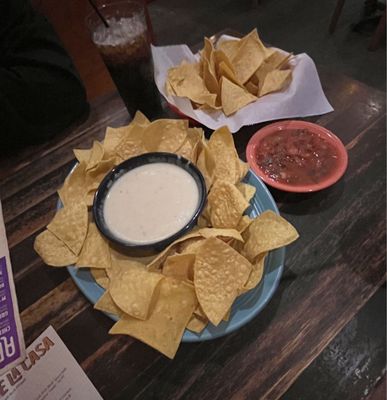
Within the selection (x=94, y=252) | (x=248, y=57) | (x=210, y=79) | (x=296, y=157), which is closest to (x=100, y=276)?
(x=94, y=252)

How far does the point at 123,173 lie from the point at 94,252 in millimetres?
225

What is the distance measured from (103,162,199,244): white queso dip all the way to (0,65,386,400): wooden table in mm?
183

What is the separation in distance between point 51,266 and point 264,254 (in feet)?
1.60

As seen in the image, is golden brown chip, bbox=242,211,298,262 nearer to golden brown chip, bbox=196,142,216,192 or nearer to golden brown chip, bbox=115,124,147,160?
golden brown chip, bbox=196,142,216,192

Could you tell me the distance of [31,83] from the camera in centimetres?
119

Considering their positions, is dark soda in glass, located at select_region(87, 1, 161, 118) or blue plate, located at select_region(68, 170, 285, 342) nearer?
blue plate, located at select_region(68, 170, 285, 342)

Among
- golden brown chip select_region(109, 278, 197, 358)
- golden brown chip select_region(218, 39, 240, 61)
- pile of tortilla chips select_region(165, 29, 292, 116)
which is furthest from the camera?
golden brown chip select_region(218, 39, 240, 61)

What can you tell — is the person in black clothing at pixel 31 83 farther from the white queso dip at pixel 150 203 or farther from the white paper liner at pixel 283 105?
the white queso dip at pixel 150 203

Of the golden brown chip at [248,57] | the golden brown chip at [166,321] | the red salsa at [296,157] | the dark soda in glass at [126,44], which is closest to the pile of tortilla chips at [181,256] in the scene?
the golden brown chip at [166,321]

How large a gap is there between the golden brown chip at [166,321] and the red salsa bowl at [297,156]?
0.38 meters

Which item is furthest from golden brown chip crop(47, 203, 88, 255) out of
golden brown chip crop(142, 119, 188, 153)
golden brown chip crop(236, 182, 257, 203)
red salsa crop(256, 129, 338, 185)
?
red salsa crop(256, 129, 338, 185)

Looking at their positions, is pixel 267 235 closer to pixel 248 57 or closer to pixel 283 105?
pixel 283 105

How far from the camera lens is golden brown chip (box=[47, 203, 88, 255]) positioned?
805 millimetres

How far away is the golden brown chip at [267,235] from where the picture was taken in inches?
28.0
